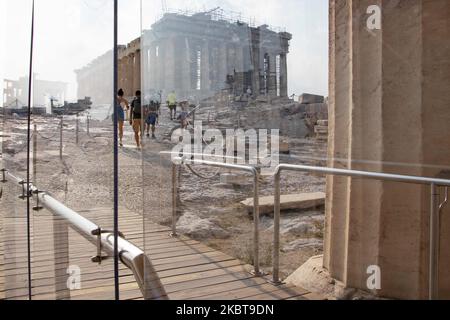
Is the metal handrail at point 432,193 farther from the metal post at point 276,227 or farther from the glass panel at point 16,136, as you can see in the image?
the glass panel at point 16,136

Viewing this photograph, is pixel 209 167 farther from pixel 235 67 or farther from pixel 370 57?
pixel 370 57

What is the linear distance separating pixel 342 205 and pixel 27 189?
1.67 metres

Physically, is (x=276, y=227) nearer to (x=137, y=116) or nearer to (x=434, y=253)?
(x=434, y=253)

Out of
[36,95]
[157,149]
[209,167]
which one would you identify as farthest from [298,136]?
[36,95]

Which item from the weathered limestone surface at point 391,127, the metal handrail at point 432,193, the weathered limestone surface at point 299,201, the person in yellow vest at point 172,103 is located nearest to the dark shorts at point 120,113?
the person in yellow vest at point 172,103

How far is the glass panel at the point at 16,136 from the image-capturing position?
3.87ft

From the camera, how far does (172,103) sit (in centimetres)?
146

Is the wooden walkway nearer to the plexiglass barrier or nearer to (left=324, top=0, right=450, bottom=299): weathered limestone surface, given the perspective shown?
the plexiglass barrier

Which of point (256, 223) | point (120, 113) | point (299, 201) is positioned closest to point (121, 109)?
point (120, 113)

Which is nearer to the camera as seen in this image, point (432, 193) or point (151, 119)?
point (151, 119)

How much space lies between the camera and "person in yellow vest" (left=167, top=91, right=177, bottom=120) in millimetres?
1412

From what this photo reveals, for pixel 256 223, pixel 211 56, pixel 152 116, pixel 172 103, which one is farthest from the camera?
pixel 256 223

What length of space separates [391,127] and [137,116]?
4.68ft

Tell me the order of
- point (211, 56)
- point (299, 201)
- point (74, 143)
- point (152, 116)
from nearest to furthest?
1. point (74, 143)
2. point (152, 116)
3. point (211, 56)
4. point (299, 201)
